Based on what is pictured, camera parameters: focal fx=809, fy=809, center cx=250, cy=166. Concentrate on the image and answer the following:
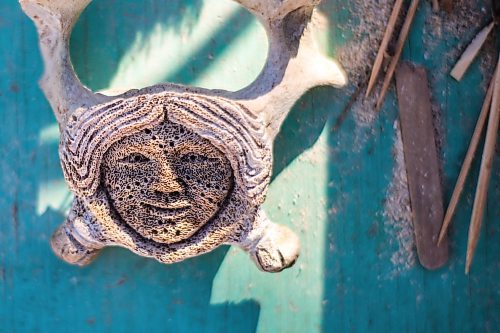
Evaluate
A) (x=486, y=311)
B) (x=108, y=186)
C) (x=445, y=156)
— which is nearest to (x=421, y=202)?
(x=445, y=156)

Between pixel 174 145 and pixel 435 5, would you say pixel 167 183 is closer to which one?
pixel 174 145

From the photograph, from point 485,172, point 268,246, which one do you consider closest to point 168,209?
point 268,246

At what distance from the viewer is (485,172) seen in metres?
1.75

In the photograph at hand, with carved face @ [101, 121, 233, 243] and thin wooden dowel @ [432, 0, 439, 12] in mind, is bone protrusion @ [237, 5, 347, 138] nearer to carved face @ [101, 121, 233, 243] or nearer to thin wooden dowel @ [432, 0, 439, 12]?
carved face @ [101, 121, 233, 243]

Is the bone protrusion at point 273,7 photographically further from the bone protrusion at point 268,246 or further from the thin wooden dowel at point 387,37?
the bone protrusion at point 268,246

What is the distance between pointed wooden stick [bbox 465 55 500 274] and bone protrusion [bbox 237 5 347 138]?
1.34ft

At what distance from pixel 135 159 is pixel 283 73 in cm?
33

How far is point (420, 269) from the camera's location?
181cm

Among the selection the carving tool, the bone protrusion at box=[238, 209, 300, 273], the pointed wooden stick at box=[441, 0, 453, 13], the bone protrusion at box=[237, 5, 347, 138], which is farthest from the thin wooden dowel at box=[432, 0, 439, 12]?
the bone protrusion at box=[238, 209, 300, 273]

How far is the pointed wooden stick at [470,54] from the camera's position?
1.76m

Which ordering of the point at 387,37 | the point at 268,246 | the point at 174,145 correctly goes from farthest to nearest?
the point at 387,37, the point at 268,246, the point at 174,145

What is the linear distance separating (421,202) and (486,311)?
30 centimetres

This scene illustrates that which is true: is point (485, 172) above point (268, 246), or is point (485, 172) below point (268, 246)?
above

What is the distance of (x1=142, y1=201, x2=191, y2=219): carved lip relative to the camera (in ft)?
5.00
